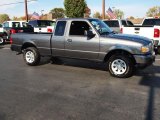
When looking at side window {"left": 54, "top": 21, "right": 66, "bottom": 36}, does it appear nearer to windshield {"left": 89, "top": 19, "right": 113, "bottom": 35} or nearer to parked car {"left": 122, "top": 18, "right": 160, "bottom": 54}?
windshield {"left": 89, "top": 19, "right": 113, "bottom": 35}

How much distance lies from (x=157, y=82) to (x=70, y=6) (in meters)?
27.1

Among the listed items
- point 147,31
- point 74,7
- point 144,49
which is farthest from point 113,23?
point 74,7

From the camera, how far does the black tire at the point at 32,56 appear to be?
10070mm

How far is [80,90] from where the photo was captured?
6793 millimetres

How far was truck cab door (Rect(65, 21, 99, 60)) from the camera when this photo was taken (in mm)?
8508

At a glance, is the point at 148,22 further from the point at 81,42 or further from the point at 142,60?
the point at 142,60

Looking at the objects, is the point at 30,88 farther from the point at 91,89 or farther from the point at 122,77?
the point at 122,77

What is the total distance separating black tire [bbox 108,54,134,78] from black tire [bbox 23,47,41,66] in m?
3.12

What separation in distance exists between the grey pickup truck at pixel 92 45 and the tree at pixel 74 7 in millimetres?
23466

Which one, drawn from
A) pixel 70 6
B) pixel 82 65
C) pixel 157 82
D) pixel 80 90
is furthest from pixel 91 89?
pixel 70 6

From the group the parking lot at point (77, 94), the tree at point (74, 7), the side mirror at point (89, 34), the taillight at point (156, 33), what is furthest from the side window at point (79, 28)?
the tree at point (74, 7)

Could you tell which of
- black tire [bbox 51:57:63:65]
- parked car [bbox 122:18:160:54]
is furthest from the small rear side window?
black tire [bbox 51:57:63:65]

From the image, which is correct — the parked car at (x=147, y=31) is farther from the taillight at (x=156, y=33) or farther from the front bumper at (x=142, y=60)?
the front bumper at (x=142, y=60)

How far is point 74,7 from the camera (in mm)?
33219
